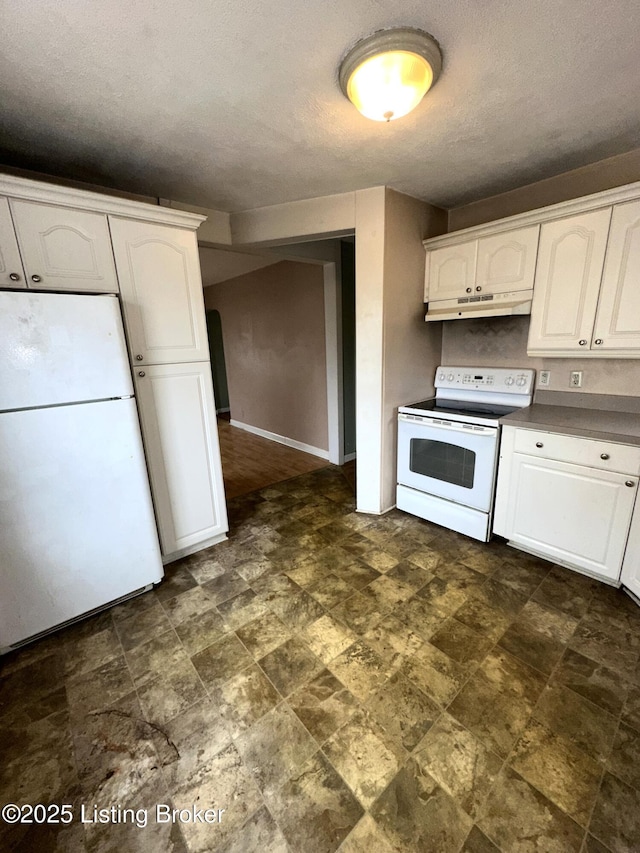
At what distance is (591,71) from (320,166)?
1258mm

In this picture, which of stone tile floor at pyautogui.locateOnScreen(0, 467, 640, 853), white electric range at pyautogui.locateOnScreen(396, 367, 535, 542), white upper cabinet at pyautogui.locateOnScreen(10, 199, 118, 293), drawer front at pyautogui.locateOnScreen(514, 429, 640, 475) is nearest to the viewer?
stone tile floor at pyautogui.locateOnScreen(0, 467, 640, 853)

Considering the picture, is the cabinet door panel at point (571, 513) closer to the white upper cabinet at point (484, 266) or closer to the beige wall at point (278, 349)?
the white upper cabinet at point (484, 266)

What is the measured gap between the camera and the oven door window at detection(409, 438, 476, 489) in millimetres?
2326

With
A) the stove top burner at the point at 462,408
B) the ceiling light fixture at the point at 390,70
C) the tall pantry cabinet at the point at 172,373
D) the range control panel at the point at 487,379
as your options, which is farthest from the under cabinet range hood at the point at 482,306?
the tall pantry cabinet at the point at 172,373

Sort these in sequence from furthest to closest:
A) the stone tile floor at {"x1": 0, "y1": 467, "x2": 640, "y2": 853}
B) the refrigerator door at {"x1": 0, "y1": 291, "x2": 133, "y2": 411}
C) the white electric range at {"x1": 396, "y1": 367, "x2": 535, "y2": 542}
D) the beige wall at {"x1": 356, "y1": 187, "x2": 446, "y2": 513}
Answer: the beige wall at {"x1": 356, "y1": 187, "x2": 446, "y2": 513} < the white electric range at {"x1": 396, "y1": 367, "x2": 535, "y2": 542} < the refrigerator door at {"x1": 0, "y1": 291, "x2": 133, "y2": 411} < the stone tile floor at {"x1": 0, "y1": 467, "x2": 640, "y2": 853}

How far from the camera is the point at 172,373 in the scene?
6.85 ft

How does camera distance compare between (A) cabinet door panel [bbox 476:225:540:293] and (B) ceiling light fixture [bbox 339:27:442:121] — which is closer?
(B) ceiling light fixture [bbox 339:27:442:121]

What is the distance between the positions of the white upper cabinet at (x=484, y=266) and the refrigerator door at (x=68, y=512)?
89.8 inches

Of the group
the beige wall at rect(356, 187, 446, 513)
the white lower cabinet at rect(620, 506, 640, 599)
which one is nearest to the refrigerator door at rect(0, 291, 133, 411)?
the beige wall at rect(356, 187, 446, 513)

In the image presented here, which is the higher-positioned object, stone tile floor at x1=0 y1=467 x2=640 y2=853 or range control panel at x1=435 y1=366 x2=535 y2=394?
range control panel at x1=435 y1=366 x2=535 y2=394

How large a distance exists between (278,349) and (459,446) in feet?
Answer: 9.89

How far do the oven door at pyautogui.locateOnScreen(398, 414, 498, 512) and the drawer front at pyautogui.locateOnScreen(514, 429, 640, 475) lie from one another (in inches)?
7.3

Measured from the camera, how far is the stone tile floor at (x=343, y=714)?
1.03 metres

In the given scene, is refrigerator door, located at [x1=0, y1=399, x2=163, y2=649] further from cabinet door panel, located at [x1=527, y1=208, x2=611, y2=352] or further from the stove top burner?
cabinet door panel, located at [x1=527, y1=208, x2=611, y2=352]
